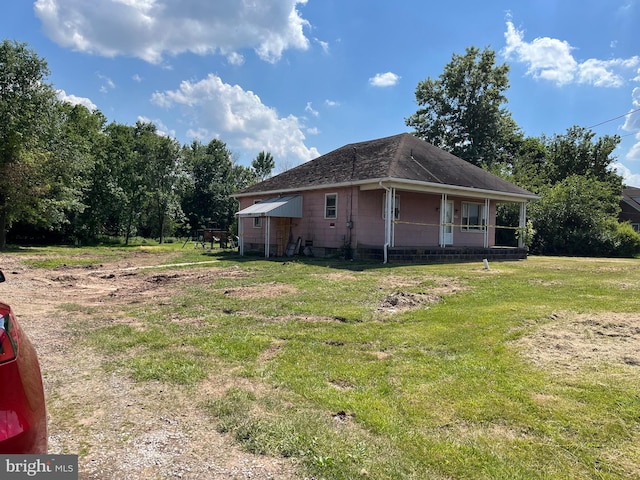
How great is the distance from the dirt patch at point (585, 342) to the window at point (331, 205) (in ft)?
40.5

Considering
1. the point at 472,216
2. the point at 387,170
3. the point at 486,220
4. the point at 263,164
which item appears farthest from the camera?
the point at 263,164

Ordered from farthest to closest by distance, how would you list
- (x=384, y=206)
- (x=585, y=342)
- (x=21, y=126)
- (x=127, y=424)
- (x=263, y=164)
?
(x=263, y=164)
(x=21, y=126)
(x=384, y=206)
(x=585, y=342)
(x=127, y=424)

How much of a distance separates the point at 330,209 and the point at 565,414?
1517 centimetres

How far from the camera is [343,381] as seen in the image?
13.0ft

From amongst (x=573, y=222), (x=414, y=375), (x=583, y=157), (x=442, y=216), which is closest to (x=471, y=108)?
(x=583, y=157)

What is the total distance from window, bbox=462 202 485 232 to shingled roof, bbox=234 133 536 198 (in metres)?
1.45

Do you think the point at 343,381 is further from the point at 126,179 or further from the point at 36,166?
the point at 126,179

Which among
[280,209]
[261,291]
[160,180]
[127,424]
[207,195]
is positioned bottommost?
[127,424]

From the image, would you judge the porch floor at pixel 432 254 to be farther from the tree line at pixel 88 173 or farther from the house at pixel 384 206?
the tree line at pixel 88 173

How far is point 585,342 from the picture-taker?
480 centimetres

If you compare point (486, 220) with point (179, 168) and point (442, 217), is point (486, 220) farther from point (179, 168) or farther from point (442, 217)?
point (179, 168)

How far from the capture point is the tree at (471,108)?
120 feet
